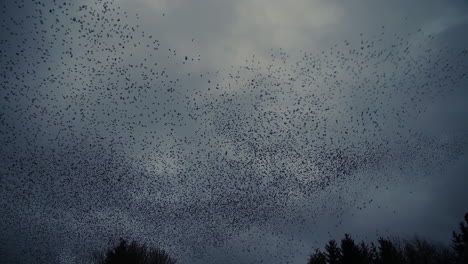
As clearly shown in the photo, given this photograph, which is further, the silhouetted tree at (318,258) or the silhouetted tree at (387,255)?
the silhouetted tree at (318,258)

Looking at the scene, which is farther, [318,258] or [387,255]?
[318,258]

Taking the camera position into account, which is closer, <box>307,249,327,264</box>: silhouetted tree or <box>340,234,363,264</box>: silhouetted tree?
<box>340,234,363,264</box>: silhouetted tree

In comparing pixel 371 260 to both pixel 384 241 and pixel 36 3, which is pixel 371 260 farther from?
pixel 36 3

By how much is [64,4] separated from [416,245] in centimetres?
6854

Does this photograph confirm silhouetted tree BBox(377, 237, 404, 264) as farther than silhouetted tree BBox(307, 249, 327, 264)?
No

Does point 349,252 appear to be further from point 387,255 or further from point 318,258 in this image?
point 318,258

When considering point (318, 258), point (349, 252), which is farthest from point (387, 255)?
point (318, 258)

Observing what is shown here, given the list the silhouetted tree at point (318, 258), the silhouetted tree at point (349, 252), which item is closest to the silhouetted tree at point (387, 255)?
the silhouetted tree at point (349, 252)

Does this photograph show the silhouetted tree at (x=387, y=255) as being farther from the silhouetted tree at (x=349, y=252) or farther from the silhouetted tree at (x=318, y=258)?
the silhouetted tree at (x=318, y=258)

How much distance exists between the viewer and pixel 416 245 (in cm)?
5903

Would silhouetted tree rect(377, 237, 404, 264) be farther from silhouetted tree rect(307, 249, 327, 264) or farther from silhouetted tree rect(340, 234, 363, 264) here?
silhouetted tree rect(307, 249, 327, 264)

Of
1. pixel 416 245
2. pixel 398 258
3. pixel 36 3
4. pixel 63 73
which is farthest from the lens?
pixel 416 245

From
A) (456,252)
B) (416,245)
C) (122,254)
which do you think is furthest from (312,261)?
(416,245)

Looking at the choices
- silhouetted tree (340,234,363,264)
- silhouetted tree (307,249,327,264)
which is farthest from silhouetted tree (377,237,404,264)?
silhouetted tree (307,249,327,264)
